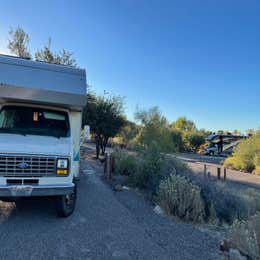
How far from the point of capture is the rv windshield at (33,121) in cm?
591

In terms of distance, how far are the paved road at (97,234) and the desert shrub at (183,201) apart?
39cm

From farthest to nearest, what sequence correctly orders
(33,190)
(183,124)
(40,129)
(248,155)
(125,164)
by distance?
1. (183,124)
2. (248,155)
3. (125,164)
4. (40,129)
5. (33,190)

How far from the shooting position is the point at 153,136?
38.2 feet

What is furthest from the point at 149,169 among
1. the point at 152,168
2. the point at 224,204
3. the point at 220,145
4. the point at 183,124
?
the point at 183,124

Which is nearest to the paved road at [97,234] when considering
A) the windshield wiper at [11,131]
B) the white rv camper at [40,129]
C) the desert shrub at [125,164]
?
the white rv camper at [40,129]

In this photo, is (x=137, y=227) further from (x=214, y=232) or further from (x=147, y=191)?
(x=147, y=191)

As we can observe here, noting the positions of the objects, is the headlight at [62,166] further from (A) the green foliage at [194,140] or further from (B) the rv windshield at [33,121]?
(A) the green foliage at [194,140]

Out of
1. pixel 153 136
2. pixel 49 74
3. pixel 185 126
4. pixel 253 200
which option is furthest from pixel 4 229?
pixel 185 126

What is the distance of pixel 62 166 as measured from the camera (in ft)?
17.0

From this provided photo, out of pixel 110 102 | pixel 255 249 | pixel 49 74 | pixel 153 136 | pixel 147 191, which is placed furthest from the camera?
pixel 110 102

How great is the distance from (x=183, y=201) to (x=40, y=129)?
3.93 meters

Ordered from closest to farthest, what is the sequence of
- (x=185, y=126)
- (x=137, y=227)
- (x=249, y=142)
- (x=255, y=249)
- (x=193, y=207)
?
1. (x=255, y=249)
2. (x=137, y=227)
3. (x=193, y=207)
4. (x=249, y=142)
5. (x=185, y=126)

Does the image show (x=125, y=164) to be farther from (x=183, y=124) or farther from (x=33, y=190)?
(x=183, y=124)

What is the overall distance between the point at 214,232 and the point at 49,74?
559 cm
